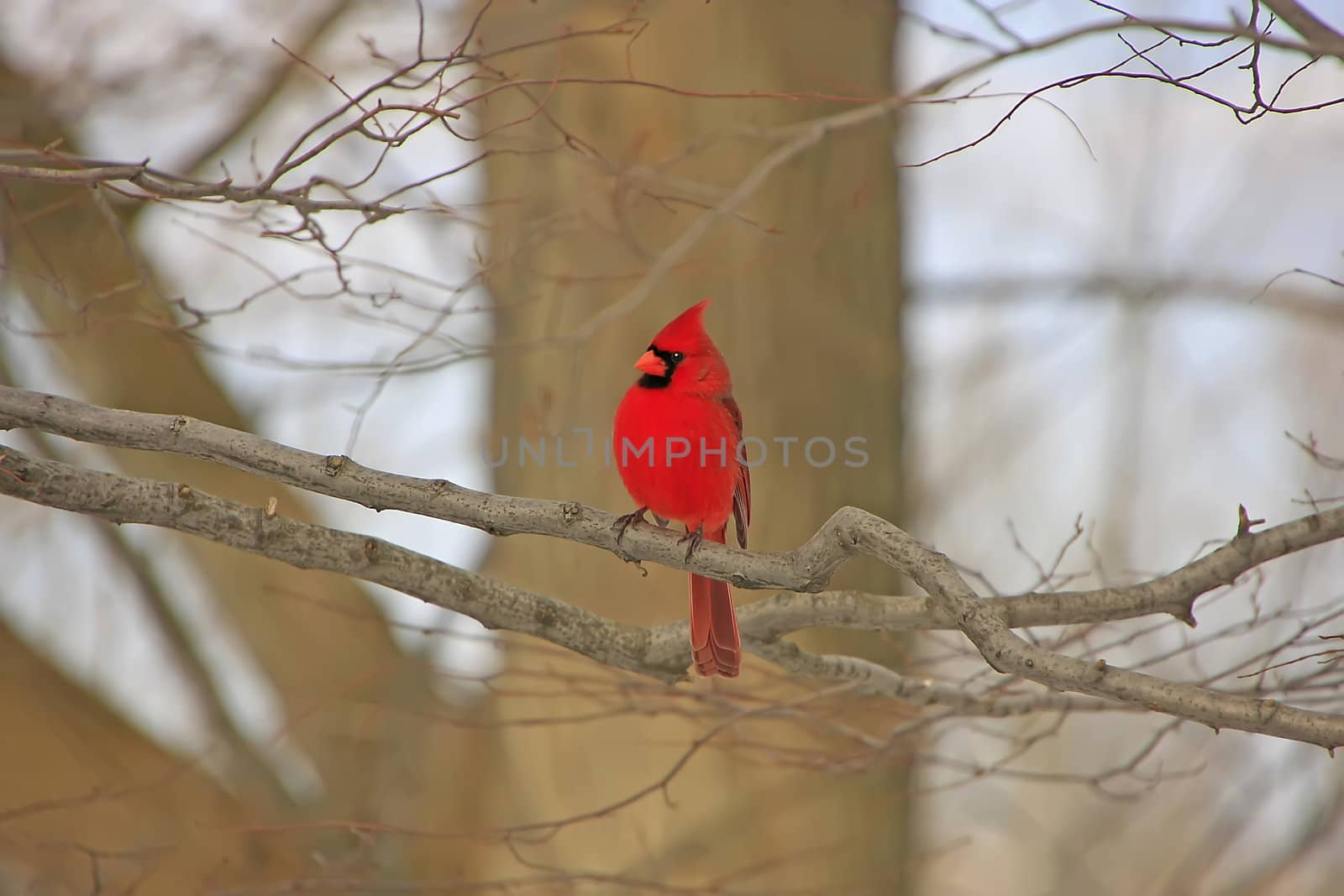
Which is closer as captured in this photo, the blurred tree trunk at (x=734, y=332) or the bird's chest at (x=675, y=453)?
the bird's chest at (x=675, y=453)

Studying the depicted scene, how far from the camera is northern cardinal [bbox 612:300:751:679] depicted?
8.05 ft

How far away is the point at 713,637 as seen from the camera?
2.27 m

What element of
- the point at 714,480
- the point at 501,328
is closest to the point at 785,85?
the point at 501,328

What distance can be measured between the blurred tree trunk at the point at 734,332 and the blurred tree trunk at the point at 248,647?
0.51 meters

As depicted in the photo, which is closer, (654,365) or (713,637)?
(713,637)

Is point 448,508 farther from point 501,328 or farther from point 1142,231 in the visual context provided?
point 1142,231

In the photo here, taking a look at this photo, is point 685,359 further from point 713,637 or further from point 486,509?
point 486,509

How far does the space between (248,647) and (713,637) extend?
2.37m

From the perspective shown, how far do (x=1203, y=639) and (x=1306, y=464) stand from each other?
2.53m

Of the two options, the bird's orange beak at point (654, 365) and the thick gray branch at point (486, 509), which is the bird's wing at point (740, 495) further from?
the thick gray branch at point (486, 509)

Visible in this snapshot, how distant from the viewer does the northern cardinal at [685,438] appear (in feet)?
8.05

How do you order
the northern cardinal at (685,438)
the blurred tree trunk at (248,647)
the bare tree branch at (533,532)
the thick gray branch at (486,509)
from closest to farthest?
the bare tree branch at (533,532) → the thick gray branch at (486,509) → the northern cardinal at (685,438) → the blurred tree trunk at (248,647)

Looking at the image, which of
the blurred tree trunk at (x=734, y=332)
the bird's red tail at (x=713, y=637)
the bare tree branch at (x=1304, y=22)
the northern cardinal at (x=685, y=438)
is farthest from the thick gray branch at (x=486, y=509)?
the blurred tree trunk at (x=734, y=332)

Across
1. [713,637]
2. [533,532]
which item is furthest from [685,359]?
[533,532]
